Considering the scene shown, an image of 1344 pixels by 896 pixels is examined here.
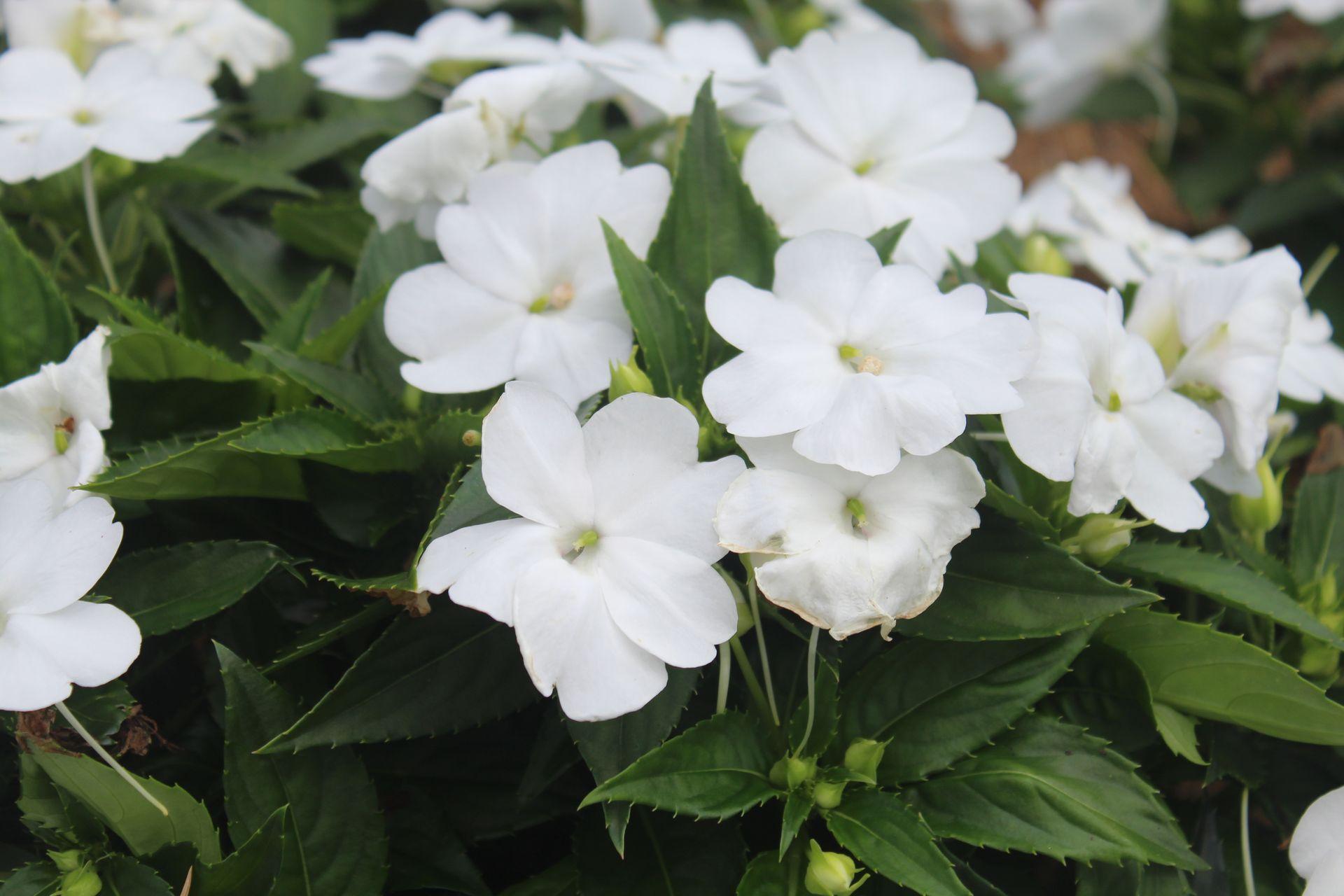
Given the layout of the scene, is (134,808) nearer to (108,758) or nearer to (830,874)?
(108,758)

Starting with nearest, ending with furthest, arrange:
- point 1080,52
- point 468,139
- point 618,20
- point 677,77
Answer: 1. point 468,139
2. point 677,77
3. point 618,20
4. point 1080,52

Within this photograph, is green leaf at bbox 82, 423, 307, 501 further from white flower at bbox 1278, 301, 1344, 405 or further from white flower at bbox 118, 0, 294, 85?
white flower at bbox 1278, 301, 1344, 405

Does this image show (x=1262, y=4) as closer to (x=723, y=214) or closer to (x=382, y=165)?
(x=723, y=214)

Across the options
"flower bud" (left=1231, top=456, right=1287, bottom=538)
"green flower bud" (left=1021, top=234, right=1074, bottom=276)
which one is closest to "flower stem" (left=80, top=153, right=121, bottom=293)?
"green flower bud" (left=1021, top=234, right=1074, bottom=276)

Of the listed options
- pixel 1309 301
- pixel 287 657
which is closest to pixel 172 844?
pixel 287 657

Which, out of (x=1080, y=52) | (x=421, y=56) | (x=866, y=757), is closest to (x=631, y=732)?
(x=866, y=757)

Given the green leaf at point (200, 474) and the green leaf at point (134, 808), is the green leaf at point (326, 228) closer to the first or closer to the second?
the green leaf at point (200, 474)

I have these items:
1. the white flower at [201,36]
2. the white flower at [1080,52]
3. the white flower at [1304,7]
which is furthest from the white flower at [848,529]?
the white flower at [1080,52]
